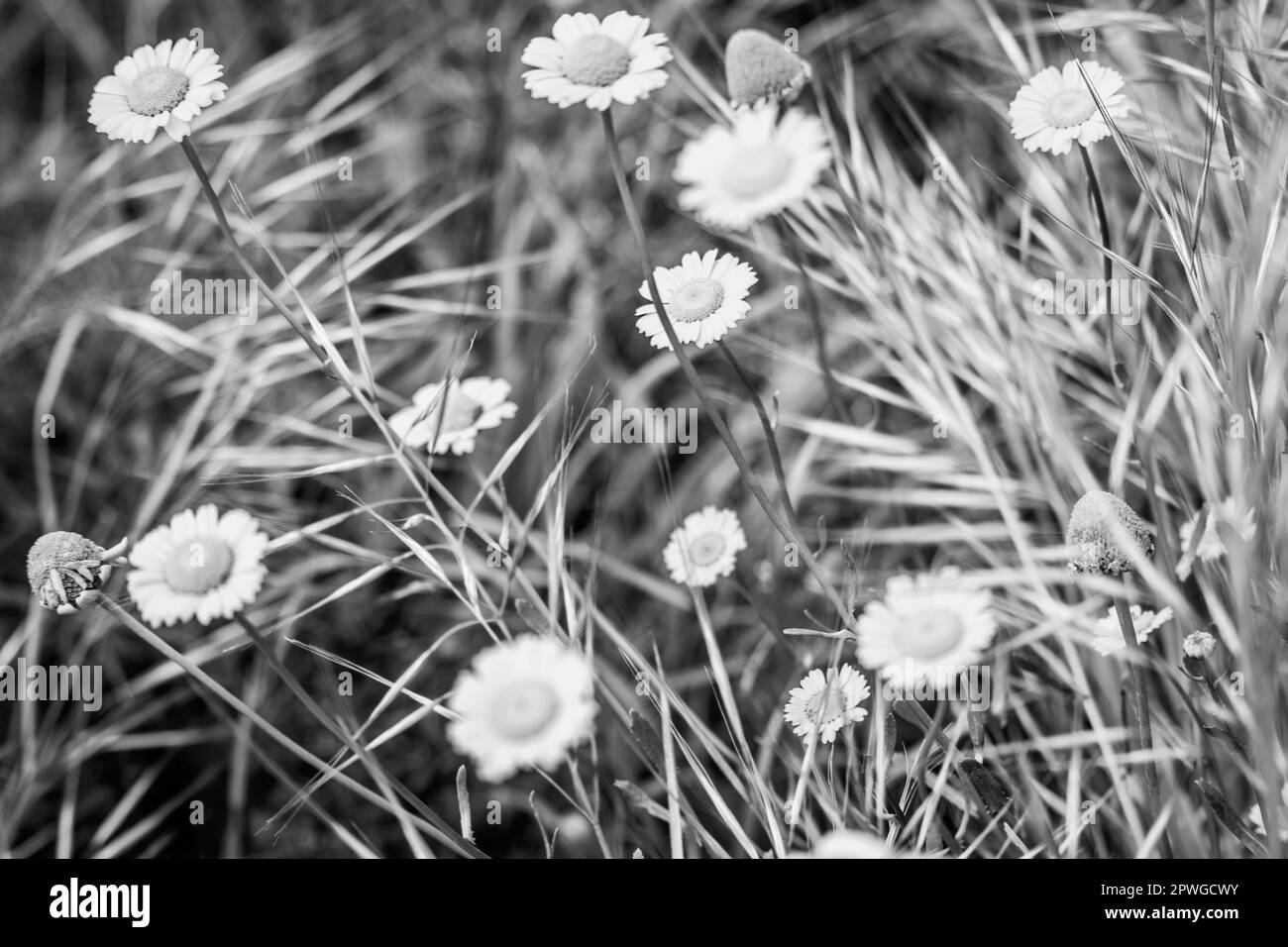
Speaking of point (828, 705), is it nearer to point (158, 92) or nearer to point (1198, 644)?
point (1198, 644)

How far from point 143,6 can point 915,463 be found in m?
0.93

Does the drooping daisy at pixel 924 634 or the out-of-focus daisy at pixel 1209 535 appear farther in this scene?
the out-of-focus daisy at pixel 1209 535

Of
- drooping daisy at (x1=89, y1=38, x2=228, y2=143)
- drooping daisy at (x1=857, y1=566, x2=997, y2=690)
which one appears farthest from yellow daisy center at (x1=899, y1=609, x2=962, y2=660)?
drooping daisy at (x1=89, y1=38, x2=228, y2=143)

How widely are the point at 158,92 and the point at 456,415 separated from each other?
7.2 inches

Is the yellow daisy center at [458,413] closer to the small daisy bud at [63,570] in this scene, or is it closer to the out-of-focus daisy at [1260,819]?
the small daisy bud at [63,570]

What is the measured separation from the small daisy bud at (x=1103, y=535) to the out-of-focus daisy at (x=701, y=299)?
5.8 inches

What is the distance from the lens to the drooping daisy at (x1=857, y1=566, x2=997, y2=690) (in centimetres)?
38

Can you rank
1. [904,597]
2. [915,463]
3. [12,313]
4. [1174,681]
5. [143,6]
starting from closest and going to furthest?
[904,597], [1174,681], [915,463], [12,313], [143,6]

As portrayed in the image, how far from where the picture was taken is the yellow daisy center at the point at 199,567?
428 mm

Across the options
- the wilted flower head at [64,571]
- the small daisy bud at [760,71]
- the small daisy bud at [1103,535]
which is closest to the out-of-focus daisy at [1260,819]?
the small daisy bud at [1103,535]
